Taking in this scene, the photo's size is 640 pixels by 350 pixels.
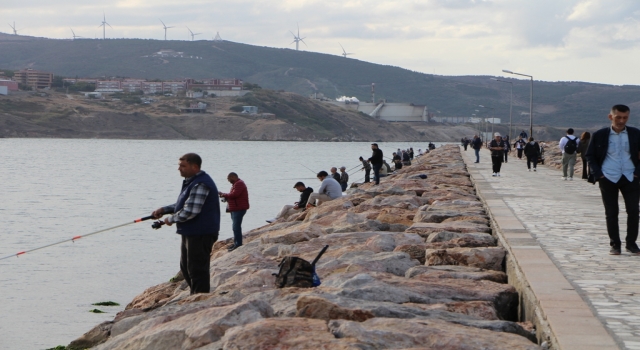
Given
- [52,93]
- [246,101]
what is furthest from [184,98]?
[52,93]

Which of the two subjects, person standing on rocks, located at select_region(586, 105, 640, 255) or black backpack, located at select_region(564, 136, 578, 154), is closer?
person standing on rocks, located at select_region(586, 105, 640, 255)

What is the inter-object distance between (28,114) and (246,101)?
137 ft

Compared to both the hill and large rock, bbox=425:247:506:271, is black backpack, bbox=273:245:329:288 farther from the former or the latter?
the hill

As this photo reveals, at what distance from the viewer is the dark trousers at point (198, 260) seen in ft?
28.6

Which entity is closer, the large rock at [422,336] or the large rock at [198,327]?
the large rock at [422,336]

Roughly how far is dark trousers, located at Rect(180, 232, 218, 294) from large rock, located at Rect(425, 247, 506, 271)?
196 cm

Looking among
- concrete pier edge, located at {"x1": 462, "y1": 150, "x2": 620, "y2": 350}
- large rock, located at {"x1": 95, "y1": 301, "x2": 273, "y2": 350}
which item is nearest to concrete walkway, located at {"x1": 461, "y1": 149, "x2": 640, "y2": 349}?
concrete pier edge, located at {"x1": 462, "y1": 150, "x2": 620, "y2": 350}

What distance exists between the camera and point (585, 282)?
713 cm

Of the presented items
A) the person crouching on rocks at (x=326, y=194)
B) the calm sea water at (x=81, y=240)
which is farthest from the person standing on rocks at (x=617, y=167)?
the person crouching on rocks at (x=326, y=194)

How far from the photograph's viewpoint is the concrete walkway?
17.8 feet

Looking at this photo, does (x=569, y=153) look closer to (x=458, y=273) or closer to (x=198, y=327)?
(x=458, y=273)

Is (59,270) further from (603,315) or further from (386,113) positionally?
(386,113)

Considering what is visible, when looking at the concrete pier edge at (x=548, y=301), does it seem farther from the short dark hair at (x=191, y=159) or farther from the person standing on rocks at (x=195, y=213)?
the short dark hair at (x=191, y=159)

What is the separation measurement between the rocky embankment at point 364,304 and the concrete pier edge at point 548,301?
141 millimetres
